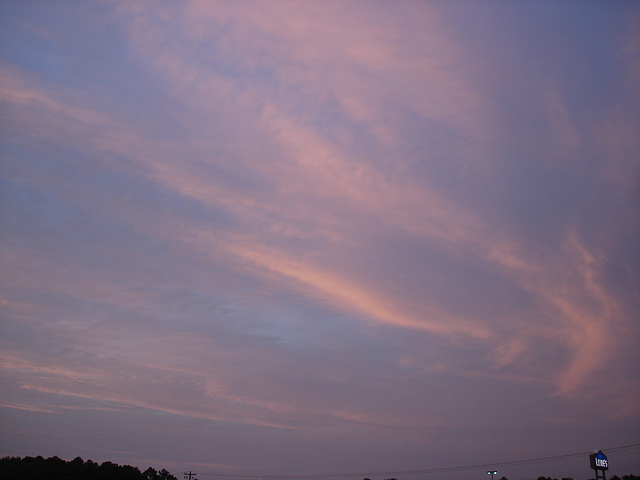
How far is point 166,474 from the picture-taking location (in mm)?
162500

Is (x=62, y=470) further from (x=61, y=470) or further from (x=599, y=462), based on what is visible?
(x=599, y=462)

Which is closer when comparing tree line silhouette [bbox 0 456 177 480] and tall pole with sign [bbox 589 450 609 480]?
tall pole with sign [bbox 589 450 609 480]

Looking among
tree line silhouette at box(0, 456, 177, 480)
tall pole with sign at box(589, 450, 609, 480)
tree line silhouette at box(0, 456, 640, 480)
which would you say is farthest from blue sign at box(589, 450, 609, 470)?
tree line silhouette at box(0, 456, 177, 480)

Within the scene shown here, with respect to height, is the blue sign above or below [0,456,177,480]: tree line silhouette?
above

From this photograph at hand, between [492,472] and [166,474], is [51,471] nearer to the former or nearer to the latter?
[166,474]

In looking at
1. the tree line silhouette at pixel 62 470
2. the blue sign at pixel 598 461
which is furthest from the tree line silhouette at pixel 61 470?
the blue sign at pixel 598 461

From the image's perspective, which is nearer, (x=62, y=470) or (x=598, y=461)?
(x=598, y=461)

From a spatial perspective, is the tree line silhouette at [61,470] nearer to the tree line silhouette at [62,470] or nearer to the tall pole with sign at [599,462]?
the tree line silhouette at [62,470]

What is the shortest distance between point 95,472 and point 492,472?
89.9m

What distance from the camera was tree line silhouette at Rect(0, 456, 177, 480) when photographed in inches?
4169

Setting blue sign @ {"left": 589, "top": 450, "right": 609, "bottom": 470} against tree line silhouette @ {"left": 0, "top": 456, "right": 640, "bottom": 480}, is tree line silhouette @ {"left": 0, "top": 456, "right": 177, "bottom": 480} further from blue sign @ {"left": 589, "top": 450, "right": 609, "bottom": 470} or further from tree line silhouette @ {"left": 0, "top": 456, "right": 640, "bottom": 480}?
blue sign @ {"left": 589, "top": 450, "right": 609, "bottom": 470}

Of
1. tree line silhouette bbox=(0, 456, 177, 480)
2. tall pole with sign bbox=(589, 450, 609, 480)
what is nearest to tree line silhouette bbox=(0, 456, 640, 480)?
tree line silhouette bbox=(0, 456, 177, 480)

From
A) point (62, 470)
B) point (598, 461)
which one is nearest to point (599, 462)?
point (598, 461)

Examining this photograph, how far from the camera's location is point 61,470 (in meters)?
114
